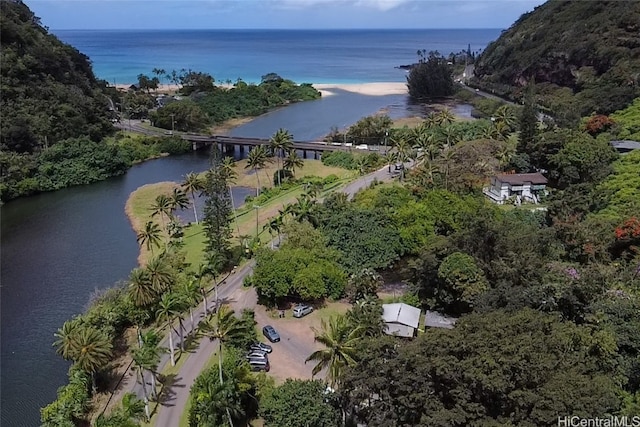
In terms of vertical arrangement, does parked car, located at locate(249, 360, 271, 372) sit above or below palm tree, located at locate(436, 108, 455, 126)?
below

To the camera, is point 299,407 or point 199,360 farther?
point 199,360

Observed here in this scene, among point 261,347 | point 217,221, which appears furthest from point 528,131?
point 261,347

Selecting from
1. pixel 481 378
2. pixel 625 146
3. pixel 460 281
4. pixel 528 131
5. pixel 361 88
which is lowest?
pixel 460 281

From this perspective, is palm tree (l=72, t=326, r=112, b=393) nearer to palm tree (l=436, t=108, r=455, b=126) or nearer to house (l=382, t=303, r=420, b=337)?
house (l=382, t=303, r=420, b=337)

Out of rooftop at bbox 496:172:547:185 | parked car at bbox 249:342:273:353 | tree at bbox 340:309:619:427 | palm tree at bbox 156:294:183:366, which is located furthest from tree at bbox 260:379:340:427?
rooftop at bbox 496:172:547:185

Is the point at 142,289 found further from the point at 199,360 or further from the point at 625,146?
the point at 625,146

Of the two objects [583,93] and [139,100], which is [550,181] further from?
[139,100]
